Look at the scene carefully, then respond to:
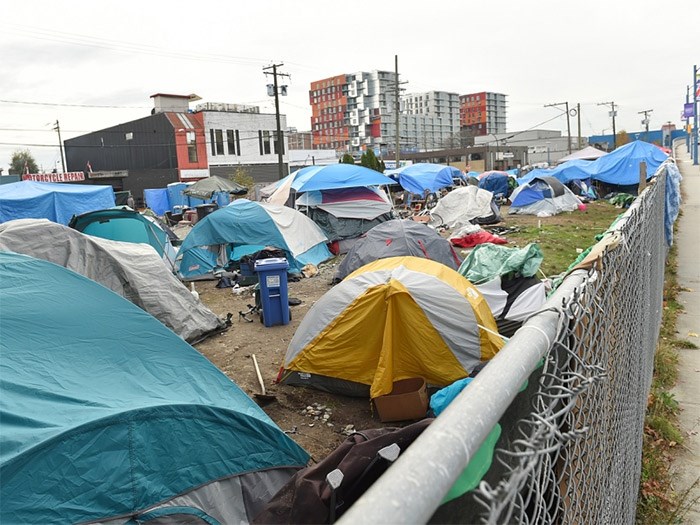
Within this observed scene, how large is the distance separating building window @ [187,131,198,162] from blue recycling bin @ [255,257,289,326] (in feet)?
120

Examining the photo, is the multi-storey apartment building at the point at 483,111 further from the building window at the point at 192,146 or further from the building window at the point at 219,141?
the building window at the point at 192,146

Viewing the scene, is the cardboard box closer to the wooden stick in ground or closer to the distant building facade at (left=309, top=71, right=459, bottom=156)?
the wooden stick in ground

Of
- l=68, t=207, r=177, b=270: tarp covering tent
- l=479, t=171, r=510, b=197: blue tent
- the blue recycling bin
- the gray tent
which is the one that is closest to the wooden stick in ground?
the blue recycling bin

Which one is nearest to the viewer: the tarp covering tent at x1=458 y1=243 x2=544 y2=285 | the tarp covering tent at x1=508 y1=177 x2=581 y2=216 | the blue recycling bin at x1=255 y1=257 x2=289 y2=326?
the tarp covering tent at x1=458 y1=243 x2=544 y2=285

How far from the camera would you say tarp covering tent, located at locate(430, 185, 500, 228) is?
2098 centimetres

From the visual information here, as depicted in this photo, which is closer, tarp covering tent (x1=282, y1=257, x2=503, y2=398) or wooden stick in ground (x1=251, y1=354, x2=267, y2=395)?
tarp covering tent (x1=282, y1=257, x2=503, y2=398)

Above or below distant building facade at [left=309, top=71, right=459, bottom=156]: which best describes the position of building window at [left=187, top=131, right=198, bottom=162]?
below

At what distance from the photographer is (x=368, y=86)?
123 metres

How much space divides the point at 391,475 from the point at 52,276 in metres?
4.79

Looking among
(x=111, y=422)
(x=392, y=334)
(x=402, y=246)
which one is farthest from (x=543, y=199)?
(x=111, y=422)

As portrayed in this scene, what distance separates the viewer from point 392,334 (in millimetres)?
5895

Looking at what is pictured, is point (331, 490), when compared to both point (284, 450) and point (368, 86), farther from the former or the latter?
point (368, 86)

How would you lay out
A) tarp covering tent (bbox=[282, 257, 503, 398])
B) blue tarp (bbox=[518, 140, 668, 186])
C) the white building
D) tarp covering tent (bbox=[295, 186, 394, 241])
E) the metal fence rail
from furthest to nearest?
the white building, blue tarp (bbox=[518, 140, 668, 186]), tarp covering tent (bbox=[295, 186, 394, 241]), tarp covering tent (bbox=[282, 257, 503, 398]), the metal fence rail

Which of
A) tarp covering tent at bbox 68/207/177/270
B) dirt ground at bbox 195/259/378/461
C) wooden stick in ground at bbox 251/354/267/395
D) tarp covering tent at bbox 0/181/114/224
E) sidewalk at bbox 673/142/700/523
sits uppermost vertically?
tarp covering tent at bbox 0/181/114/224
